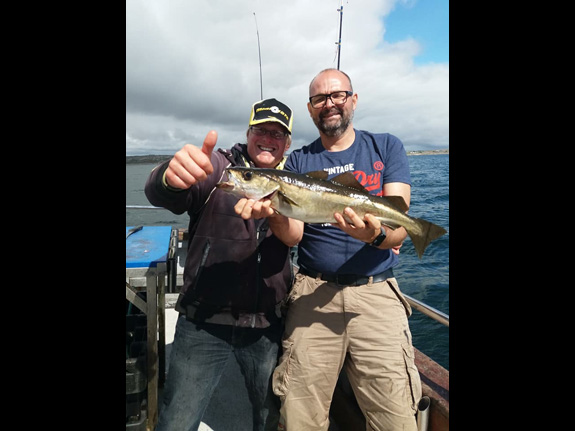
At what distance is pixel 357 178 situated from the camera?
3.76 metres

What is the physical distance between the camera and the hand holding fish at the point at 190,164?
8.50 feet

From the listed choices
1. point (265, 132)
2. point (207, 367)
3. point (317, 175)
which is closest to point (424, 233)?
point (317, 175)

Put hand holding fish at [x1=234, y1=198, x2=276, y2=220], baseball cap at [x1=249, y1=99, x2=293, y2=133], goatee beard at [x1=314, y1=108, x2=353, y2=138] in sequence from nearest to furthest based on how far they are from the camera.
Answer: hand holding fish at [x1=234, y1=198, x2=276, y2=220], baseball cap at [x1=249, y1=99, x2=293, y2=133], goatee beard at [x1=314, y1=108, x2=353, y2=138]

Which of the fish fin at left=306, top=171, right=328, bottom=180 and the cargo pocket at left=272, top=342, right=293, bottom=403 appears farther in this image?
the fish fin at left=306, top=171, right=328, bottom=180

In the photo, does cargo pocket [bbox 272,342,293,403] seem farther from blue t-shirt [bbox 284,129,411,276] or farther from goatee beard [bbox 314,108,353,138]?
goatee beard [bbox 314,108,353,138]

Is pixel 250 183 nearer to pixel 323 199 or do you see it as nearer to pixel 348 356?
pixel 323 199

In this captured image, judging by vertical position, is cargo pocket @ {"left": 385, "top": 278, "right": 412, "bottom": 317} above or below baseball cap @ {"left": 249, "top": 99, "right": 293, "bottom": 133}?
below

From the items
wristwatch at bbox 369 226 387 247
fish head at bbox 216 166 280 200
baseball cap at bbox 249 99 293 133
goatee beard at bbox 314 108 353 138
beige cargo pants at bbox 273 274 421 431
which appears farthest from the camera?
goatee beard at bbox 314 108 353 138

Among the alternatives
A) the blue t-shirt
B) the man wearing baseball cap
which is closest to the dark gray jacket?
the man wearing baseball cap

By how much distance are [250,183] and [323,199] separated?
0.80m

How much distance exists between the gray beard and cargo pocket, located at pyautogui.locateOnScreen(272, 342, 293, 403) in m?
2.51

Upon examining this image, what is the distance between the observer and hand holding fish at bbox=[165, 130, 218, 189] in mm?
2592

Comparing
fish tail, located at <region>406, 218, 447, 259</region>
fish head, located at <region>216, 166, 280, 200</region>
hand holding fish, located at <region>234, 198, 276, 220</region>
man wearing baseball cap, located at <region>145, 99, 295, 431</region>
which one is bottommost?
man wearing baseball cap, located at <region>145, 99, 295, 431</region>
